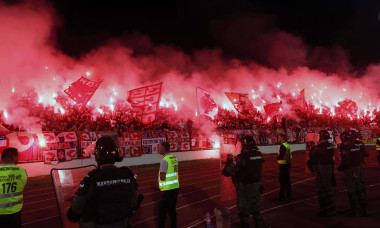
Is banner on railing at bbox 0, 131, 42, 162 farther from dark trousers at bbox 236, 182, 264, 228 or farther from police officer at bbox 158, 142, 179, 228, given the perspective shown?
dark trousers at bbox 236, 182, 264, 228

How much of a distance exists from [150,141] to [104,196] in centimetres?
1415

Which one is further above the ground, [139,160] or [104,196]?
[104,196]

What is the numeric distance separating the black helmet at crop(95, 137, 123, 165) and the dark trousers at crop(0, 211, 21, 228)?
2.23 metres

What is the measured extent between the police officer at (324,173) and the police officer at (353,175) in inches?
12.2

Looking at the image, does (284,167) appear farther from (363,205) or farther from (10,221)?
(10,221)

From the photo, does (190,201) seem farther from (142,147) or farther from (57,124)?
(57,124)

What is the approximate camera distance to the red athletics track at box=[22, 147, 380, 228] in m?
6.32

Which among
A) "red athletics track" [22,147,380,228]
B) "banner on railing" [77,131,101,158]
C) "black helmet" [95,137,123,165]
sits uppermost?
"banner on railing" [77,131,101,158]

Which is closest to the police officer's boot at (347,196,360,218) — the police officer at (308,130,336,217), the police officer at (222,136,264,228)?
the police officer at (308,130,336,217)

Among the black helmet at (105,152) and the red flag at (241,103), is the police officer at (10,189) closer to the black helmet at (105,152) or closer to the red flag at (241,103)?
the black helmet at (105,152)

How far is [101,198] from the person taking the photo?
2.87 meters

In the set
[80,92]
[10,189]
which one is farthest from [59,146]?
[10,189]

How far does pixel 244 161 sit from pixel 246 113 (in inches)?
774

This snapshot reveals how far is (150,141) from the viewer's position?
55.5 feet
